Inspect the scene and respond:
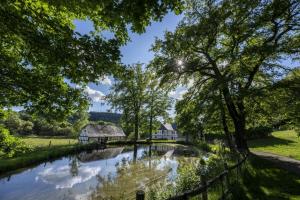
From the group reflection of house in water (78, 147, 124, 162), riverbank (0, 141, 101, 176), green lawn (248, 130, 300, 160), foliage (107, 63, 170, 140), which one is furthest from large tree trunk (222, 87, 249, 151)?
foliage (107, 63, 170, 140)

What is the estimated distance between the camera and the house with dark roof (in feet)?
184

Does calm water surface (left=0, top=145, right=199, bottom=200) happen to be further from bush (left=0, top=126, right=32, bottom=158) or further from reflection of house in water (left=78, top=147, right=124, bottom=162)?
reflection of house in water (left=78, top=147, right=124, bottom=162)

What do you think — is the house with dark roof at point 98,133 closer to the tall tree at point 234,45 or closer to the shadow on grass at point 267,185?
the tall tree at point 234,45

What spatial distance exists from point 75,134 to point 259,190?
220ft

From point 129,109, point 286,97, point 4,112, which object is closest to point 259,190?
point 286,97

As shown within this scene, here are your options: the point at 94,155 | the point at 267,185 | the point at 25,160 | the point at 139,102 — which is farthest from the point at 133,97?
the point at 267,185

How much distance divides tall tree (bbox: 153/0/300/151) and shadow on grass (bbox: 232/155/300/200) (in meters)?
5.08

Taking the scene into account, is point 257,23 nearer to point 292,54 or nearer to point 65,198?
point 292,54

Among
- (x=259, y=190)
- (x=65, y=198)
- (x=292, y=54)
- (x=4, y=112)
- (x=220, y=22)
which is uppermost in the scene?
(x=220, y=22)

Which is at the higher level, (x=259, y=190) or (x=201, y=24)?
(x=201, y=24)

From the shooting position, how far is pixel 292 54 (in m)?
16.2

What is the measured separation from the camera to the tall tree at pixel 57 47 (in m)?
4.52

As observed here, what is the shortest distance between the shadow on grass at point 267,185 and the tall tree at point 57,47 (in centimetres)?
734

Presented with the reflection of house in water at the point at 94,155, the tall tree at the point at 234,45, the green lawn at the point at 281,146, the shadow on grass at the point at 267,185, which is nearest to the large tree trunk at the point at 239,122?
the tall tree at the point at 234,45
